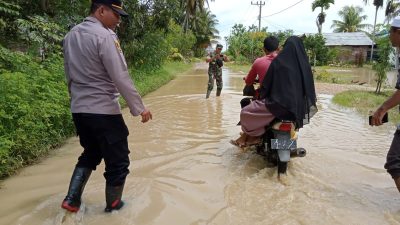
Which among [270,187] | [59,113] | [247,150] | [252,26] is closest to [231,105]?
[247,150]

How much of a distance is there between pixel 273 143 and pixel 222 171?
86cm

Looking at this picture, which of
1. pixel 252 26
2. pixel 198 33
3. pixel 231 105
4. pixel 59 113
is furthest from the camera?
pixel 198 33

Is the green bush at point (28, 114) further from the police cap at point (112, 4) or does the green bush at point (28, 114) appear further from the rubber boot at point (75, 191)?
the police cap at point (112, 4)

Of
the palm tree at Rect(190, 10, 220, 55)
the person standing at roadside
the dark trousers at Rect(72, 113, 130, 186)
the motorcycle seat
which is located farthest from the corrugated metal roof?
the dark trousers at Rect(72, 113, 130, 186)

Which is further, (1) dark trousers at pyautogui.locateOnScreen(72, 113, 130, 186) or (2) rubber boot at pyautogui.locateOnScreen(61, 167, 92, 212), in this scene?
(2) rubber boot at pyautogui.locateOnScreen(61, 167, 92, 212)

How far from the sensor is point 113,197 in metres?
3.55

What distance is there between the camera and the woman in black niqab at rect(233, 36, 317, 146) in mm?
4438

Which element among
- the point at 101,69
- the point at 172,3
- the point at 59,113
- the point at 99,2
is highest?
the point at 172,3

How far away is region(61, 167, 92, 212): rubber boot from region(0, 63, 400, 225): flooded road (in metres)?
0.10

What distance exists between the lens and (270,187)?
173 inches

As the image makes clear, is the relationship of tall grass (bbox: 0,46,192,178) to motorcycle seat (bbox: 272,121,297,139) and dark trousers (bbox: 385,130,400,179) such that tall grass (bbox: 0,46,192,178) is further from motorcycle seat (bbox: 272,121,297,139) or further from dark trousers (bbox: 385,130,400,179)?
dark trousers (bbox: 385,130,400,179)

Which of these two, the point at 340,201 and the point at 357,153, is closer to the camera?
the point at 340,201

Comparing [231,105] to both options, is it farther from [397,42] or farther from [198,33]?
[198,33]

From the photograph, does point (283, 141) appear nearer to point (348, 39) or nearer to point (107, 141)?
point (107, 141)
